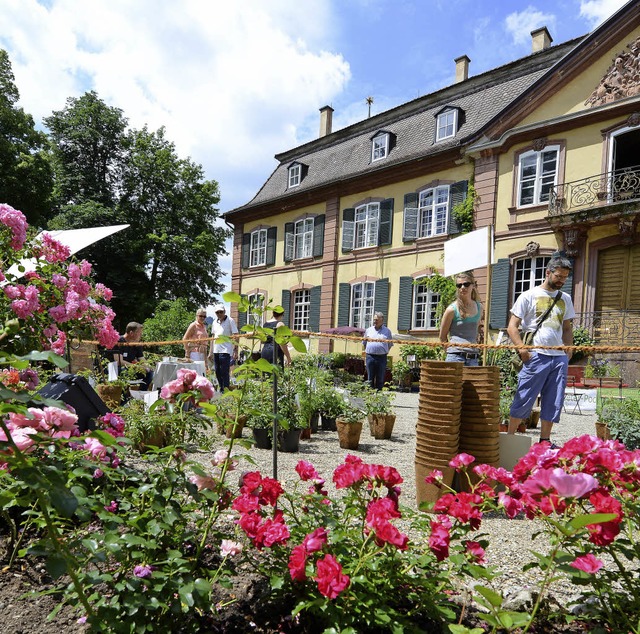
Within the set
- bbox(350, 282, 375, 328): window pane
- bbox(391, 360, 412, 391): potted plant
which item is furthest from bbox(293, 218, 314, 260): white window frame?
bbox(391, 360, 412, 391): potted plant

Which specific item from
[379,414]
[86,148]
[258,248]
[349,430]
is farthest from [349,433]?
[86,148]

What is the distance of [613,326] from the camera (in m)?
11.7

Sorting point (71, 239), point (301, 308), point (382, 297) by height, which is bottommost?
point (301, 308)

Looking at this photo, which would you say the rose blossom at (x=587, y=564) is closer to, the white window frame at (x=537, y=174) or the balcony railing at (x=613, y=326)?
the balcony railing at (x=613, y=326)

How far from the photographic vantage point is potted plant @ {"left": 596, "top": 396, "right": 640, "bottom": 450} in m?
4.42

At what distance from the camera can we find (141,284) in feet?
80.7

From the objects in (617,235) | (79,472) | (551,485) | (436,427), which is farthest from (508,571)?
(617,235)

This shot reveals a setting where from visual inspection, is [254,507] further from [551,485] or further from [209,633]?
[551,485]

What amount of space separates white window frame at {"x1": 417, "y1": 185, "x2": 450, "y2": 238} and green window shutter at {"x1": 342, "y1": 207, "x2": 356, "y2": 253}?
111 inches

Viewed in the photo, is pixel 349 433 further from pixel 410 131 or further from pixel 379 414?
pixel 410 131

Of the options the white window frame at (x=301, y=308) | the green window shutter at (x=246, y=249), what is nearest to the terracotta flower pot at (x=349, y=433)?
the white window frame at (x=301, y=308)

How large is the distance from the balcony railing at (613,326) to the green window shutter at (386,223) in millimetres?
6551

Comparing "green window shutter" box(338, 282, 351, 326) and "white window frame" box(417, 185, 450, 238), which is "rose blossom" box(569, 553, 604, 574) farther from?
"green window shutter" box(338, 282, 351, 326)

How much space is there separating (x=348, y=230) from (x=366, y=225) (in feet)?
2.45
